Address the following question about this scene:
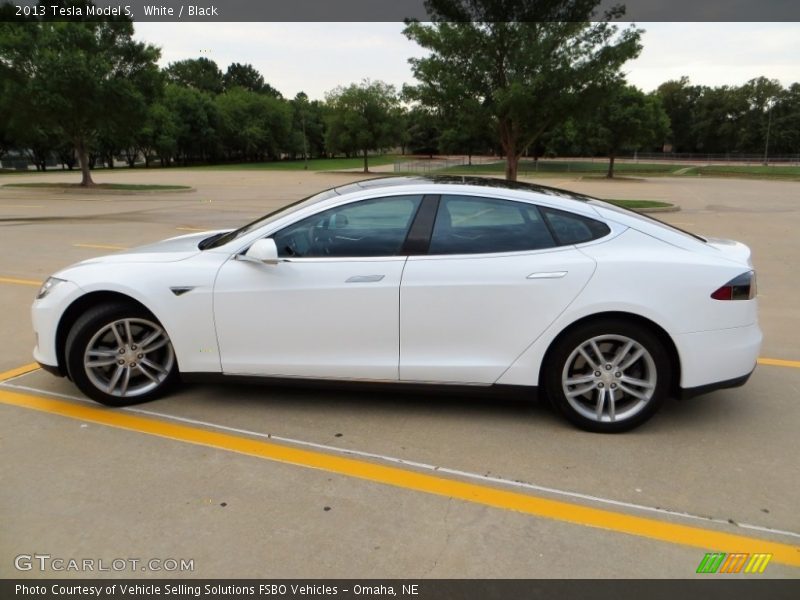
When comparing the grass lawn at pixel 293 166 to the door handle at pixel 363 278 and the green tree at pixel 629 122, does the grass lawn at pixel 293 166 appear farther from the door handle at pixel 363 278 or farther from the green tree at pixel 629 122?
the door handle at pixel 363 278

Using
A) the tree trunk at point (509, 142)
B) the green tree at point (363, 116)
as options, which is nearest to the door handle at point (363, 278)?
the tree trunk at point (509, 142)

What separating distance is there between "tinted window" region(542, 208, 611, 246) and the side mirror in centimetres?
168

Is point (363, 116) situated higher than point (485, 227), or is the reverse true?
point (363, 116)

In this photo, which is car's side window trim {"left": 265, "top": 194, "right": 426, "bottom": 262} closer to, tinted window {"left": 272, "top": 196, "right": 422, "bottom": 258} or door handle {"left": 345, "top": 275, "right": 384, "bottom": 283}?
tinted window {"left": 272, "top": 196, "right": 422, "bottom": 258}

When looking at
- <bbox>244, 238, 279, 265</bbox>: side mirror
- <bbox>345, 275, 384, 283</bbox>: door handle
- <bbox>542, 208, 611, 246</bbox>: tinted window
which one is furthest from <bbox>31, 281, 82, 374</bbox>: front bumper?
<bbox>542, 208, 611, 246</bbox>: tinted window

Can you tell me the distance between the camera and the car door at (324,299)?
3613 millimetres

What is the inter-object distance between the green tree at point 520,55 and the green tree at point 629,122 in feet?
73.7

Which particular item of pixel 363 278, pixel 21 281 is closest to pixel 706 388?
pixel 363 278

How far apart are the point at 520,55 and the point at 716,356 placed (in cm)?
1580

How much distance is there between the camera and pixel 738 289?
137 inches

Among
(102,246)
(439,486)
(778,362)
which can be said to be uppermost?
(102,246)

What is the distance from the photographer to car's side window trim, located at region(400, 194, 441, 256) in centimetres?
364

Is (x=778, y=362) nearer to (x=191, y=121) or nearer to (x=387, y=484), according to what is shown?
(x=387, y=484)
